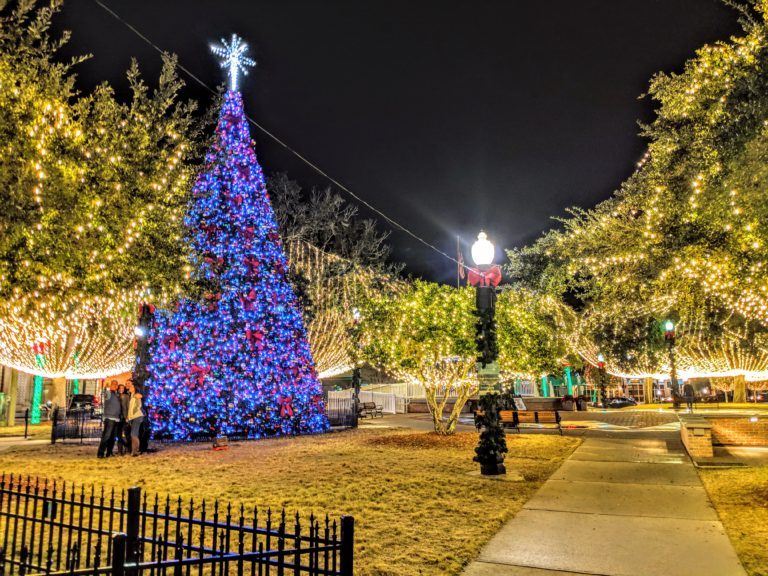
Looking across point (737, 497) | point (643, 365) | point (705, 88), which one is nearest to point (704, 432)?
point (737, 497)

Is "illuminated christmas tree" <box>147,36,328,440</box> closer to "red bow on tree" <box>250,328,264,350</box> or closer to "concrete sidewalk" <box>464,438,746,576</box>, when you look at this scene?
"red bow on tree" <box>250,328,264,350</box>

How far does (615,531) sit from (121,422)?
12.2 meters

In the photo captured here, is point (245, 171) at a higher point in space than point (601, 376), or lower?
higher

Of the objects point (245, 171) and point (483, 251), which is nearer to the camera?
point (483, 251)

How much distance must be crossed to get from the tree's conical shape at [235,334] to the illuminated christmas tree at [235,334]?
32 millimetres

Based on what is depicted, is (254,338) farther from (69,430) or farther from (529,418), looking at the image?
(529,418)

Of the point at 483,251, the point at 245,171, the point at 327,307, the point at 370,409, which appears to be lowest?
the point at 370,409

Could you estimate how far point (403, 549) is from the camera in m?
6.12

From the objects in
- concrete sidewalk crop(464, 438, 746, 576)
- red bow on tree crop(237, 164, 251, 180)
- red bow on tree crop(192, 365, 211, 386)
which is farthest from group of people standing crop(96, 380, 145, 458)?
concrete sidewalk crop(464, 438, 746, 576)

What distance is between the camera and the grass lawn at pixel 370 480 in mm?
6379

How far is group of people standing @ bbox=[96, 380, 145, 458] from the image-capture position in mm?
13719

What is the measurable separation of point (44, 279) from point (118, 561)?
6158mm

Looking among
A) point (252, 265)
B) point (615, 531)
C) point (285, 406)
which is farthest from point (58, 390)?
point (615, 531)

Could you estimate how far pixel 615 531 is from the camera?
679 centimetres
